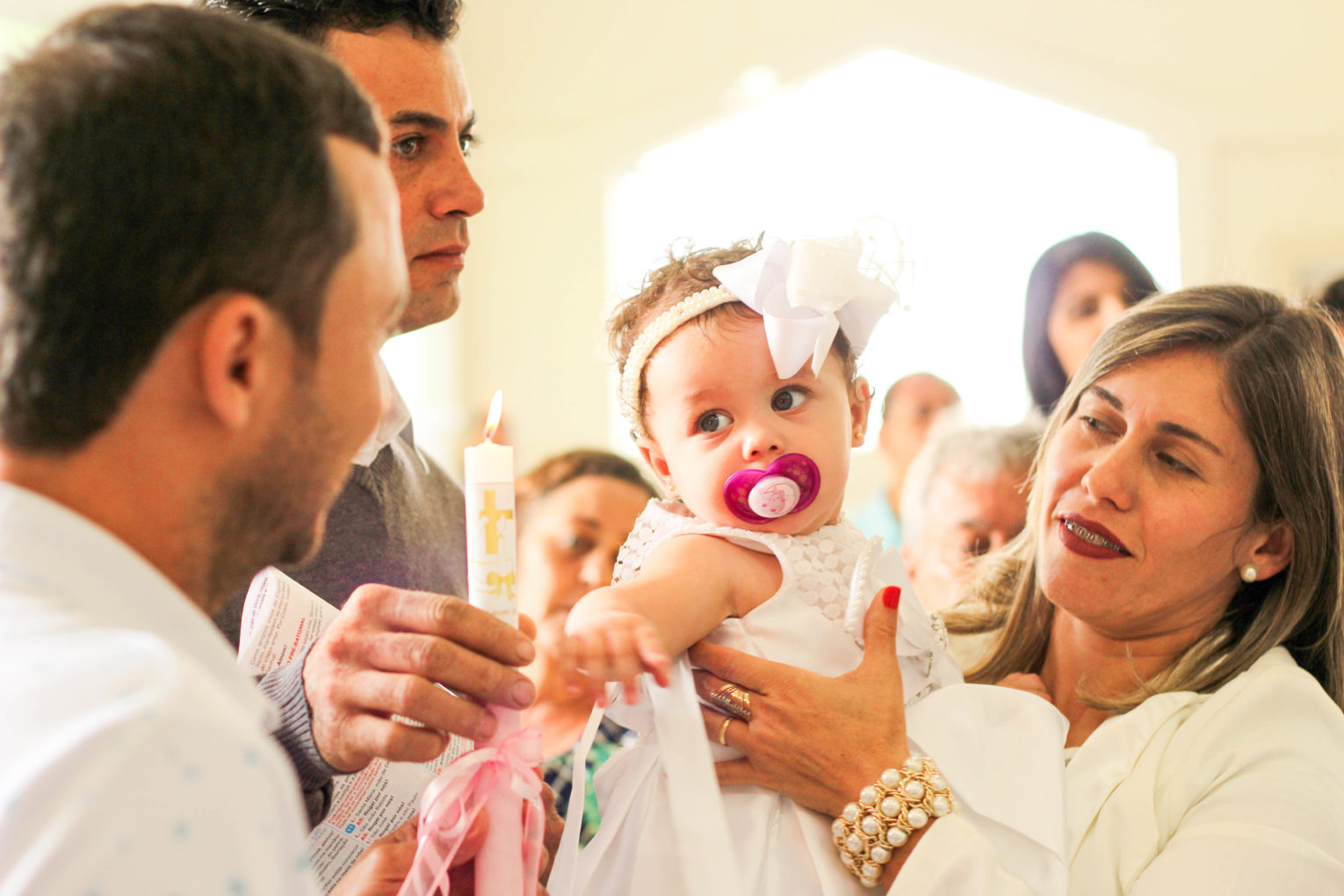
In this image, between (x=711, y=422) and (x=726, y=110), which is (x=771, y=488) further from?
(x=726, y=110)

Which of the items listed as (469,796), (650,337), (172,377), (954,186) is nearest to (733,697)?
(469,796)

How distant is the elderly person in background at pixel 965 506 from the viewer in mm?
3049

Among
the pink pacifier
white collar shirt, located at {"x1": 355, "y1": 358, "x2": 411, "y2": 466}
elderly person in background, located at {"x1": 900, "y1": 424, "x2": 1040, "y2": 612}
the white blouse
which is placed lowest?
elderly person in background, located at {"x1": 900, "y1": 424, "x2": 1040, "y2": 612}

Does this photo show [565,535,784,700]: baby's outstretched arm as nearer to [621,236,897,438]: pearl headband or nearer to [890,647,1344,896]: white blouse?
[621,236,897,438]: pearl headband

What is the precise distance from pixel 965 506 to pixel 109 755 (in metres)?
2.72

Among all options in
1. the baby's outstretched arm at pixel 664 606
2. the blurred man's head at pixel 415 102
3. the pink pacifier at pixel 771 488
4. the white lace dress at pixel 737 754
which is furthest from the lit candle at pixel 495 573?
the blurred man's head at pixel 415 102

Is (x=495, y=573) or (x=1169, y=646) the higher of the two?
(x=495, y=573)

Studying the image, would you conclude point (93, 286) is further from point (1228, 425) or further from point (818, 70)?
point (818, 70)

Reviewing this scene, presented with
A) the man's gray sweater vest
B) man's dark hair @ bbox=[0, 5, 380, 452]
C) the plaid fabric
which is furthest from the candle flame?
the plaid fabric

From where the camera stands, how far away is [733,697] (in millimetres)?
1504

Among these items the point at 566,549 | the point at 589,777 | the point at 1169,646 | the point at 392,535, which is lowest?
the point at 589,777

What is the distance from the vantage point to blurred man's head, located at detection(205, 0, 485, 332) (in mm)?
1886

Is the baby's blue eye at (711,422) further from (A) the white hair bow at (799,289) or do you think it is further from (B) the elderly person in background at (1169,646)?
(B) the elderly person in background at (1169,646)

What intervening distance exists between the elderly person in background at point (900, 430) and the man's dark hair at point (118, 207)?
145 inches
